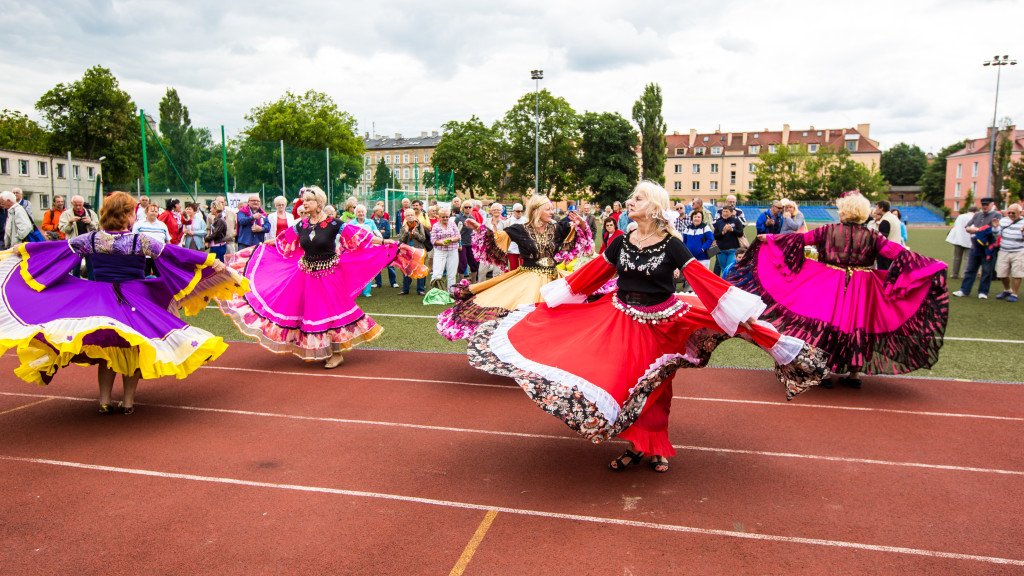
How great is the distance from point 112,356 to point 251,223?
916 centimetres

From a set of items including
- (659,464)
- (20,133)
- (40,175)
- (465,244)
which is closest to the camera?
(659,464)

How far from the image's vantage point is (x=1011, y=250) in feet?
44.6

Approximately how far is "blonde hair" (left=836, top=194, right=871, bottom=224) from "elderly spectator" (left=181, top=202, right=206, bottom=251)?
507 inches

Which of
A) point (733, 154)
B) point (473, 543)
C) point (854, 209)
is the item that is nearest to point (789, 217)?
point (854, 209)

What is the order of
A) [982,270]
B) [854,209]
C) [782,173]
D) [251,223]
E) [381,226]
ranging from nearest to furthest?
[854,209] < [982,270] < [251,223] < [381,226] < [782,173]

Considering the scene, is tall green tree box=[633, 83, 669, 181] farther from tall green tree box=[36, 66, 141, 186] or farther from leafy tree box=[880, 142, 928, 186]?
leafy tree box=[880, 142, 928, 186]

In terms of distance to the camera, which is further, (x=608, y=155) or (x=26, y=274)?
(x=608, y=155)

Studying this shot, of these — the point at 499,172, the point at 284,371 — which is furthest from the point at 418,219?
the point at 499,172

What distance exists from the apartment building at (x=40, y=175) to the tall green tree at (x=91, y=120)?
1.62 m

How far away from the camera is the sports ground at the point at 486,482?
12.6 feet

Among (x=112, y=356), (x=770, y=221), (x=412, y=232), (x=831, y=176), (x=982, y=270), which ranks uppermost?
(x=831, y=176)

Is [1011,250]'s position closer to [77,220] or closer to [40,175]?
[77,220]

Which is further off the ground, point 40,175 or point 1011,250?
point 40,175

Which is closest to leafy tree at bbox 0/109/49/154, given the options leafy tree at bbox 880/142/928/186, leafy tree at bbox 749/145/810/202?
leafy tree at bbox 749/145/810/202
